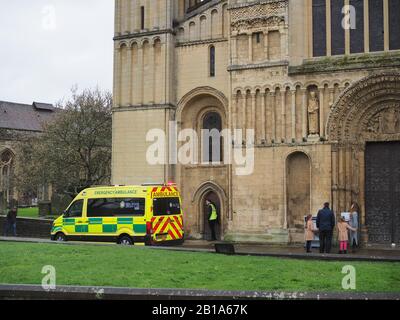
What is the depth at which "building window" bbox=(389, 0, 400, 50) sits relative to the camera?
2520 cm

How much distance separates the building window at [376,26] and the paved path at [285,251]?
862cm

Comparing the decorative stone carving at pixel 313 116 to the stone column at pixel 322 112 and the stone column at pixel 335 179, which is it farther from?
the stone column at pixel 335 179

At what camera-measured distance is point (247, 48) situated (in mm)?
27156

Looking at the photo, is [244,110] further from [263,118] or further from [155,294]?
[155,294]

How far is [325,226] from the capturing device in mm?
21891

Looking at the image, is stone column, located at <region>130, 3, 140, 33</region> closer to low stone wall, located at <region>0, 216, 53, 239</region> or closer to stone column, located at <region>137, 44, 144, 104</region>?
stone column, located at <region>137, 44, 144, 104</region>

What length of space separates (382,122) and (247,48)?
6842 mm

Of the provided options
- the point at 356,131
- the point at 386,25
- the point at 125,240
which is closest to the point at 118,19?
the point at 125,240

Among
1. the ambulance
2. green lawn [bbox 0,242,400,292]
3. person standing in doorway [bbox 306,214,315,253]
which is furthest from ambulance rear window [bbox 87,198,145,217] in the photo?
person standing in doorway [bbox 306,214,315,253]

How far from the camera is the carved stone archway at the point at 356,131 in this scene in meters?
25.1

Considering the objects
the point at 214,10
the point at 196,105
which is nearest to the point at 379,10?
the point at 214,10

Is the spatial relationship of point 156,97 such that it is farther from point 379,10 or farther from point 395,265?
point 395,265

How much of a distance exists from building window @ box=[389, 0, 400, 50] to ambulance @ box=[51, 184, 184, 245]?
36.8 ft

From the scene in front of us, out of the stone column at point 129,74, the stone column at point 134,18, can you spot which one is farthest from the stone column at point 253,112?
the stone column at point 134,18
